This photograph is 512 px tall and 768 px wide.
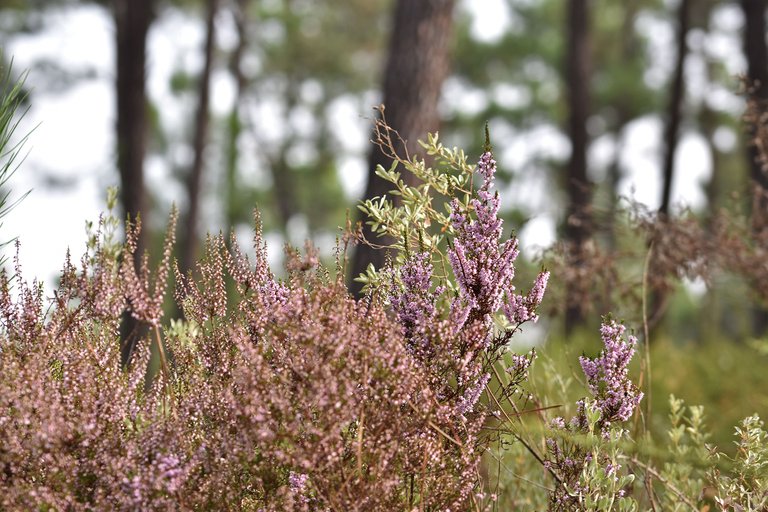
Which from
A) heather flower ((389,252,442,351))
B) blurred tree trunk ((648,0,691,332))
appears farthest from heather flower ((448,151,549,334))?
blurred tree trunk ((648,0,691,332))

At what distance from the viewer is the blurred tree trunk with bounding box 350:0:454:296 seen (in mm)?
7055

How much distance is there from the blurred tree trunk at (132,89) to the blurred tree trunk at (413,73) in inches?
194

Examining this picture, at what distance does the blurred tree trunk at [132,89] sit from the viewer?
36.5 ft

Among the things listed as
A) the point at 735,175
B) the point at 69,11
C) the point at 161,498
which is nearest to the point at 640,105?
the point at 735,175

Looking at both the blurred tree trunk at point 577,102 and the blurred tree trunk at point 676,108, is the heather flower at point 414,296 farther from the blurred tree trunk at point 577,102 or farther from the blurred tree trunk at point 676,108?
the blurred tree trunk at point 577,102

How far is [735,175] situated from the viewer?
111 ft

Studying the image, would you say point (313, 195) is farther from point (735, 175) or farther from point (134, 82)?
point (134, 82)

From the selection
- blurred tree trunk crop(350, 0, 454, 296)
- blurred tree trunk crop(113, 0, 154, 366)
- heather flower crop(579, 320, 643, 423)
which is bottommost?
heather flower crop(579, 320, 643, 423)

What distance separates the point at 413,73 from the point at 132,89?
5492 mm

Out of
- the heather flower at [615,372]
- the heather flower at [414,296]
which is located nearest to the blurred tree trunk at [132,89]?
the heather flower at [414,296]

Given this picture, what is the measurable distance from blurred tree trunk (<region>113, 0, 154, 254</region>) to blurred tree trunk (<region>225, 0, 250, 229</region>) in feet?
20.4

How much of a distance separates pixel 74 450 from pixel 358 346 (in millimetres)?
1081

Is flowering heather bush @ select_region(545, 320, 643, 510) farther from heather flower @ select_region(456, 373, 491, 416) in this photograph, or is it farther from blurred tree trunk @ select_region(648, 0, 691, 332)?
blurred tree trunk @ select_region(648, 0, 691, 332)

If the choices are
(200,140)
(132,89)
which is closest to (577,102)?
(132,89)
